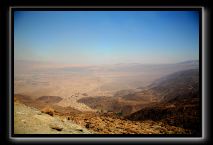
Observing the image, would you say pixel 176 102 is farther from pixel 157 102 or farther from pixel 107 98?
pixel 107 98

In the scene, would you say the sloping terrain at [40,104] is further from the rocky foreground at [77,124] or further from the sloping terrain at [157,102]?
the sloping terrain at [157,102]

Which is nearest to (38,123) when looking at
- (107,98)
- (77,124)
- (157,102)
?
(77,124)

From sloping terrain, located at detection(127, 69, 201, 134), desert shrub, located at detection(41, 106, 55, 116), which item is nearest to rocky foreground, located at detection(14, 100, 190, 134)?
desert shrub, located at detection(41, 106, 55, 116)

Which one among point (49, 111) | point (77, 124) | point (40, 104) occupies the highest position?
point (40, 104)

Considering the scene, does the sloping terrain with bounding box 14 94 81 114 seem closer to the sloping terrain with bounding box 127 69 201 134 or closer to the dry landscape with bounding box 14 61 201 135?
the dry landscape with bounding box 14 61 201 135

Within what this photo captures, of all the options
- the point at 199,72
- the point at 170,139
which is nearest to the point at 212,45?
the point at 199,72

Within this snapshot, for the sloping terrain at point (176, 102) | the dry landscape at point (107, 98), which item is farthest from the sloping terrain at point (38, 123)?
the sloping terrain at point (176, 102)
